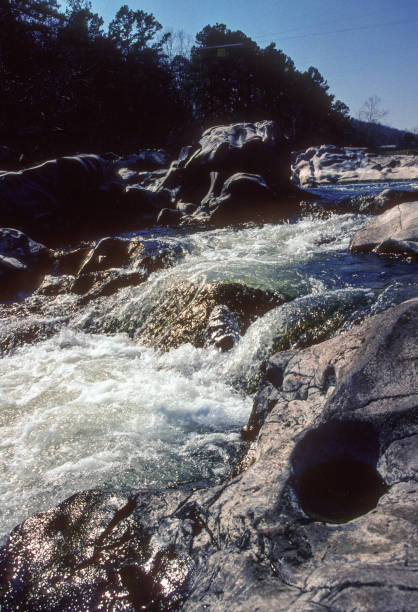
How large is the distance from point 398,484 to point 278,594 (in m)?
0.85

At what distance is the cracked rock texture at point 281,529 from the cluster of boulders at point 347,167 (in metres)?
16.1

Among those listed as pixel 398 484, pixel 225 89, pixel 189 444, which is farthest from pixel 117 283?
pixel 225 89

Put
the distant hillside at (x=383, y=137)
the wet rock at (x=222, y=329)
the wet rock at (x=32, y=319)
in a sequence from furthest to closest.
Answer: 1. the distant hillside at (x=383, y=137)
2. the wet rock at (x=32, y=319)
3. the wet rock at (x=222, y=329)

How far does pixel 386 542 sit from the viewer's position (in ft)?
4.99

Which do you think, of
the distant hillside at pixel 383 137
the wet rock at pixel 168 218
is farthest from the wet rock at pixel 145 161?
the distant hillside at pixel 383 137

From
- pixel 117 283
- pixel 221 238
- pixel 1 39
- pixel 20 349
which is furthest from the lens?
pixel 1 39

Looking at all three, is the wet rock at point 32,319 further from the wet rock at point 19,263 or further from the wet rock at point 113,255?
the wet rock at point 113,255

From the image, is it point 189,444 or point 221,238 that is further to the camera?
point 221,238

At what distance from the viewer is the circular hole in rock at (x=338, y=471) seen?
1922 mm

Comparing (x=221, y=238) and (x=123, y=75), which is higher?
(x=123, y=75)

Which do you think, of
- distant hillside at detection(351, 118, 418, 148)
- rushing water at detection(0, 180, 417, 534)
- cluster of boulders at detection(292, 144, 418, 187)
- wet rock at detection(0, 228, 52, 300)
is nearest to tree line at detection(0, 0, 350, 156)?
distant hillside at detection(351, 118, 418, 148)

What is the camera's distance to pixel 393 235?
6.62 metres

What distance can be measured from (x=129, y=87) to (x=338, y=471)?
3240cm

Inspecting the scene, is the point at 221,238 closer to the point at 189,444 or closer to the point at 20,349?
the point at 20,349
